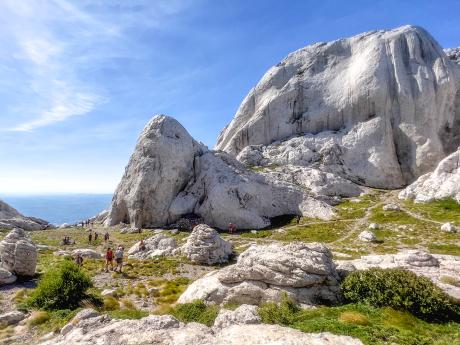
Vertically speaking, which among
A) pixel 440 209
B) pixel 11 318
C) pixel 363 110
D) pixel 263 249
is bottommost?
pixel 11 318

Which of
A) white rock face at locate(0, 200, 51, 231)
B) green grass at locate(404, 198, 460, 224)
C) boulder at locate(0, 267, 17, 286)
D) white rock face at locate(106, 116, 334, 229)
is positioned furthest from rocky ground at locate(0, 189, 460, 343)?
white rock face at locate(0, 200, 51, 231)

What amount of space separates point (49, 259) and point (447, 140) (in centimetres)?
10747

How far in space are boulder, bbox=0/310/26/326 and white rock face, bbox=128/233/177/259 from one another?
75.5 ft

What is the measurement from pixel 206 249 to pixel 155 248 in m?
10.4

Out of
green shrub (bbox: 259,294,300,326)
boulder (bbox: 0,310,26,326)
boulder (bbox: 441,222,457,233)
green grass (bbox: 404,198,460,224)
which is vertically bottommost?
boulder (bbox: 0,310,26,326)

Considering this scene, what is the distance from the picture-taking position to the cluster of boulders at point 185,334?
12.9 m

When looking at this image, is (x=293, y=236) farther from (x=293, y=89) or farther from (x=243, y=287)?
(x=293, y=89)

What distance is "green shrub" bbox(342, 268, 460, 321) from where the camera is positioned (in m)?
18.0

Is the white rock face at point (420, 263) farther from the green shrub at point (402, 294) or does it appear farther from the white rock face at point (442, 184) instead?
the white rock face at point (442, 184)

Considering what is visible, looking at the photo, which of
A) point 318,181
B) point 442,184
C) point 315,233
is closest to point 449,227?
point 315,233

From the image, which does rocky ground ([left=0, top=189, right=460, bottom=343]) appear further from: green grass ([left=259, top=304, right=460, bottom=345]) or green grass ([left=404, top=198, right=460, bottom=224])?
green grass ([left=259, top=304, right=460, bottom=345])

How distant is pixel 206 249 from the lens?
133 ft

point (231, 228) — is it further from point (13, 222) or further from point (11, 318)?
point (13, 222)

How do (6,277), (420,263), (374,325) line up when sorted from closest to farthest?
1. (374,325)
2. (420,263)
3. (6,277)
